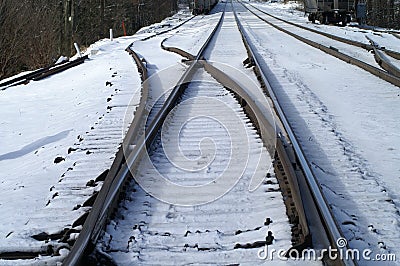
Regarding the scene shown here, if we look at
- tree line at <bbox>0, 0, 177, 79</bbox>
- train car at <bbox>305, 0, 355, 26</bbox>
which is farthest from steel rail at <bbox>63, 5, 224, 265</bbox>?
train car at <bbox>305, 0, 355, 26</bbox>

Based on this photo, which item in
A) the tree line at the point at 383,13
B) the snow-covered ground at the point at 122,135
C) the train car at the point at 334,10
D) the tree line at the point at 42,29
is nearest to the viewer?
the snow-covered ground at the point at 122,135

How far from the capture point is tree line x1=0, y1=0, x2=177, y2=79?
21.1 meters

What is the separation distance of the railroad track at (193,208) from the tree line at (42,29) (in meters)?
16.6

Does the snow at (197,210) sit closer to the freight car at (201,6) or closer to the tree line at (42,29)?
the tree line at (42,29)

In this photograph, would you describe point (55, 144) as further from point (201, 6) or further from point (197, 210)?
point (201, 6)

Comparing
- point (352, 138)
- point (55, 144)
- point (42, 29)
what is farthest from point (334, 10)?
point (55, 144)

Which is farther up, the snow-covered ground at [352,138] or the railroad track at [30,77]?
the railroad track at [30,77]

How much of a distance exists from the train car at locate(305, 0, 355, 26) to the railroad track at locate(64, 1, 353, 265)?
25115 millimetres

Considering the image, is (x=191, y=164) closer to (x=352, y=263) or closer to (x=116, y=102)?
(x=352, y=263)

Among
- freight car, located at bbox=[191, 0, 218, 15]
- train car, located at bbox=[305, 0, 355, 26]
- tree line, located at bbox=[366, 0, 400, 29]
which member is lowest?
tree line, located at bbox=[366, 0, 400, 29]

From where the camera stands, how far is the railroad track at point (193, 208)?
3189 millimetres

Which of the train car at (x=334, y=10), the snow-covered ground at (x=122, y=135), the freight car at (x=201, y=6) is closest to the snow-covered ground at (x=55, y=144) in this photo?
the snow-covered ground at (x=122, y=135)

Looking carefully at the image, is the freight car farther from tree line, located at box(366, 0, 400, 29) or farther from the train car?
tree line, located at box(366, 0, 400, 29)

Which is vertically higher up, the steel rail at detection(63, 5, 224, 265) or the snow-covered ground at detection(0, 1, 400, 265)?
the steel rail at detection(63, 5, 224, 265)
